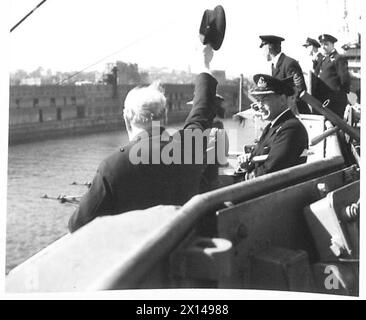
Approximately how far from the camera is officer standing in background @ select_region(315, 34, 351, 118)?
3619 mm

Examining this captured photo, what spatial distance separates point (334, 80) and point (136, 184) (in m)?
2.32

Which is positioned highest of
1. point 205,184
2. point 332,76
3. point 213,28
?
point 213,28

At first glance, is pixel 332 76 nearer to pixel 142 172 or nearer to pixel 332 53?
pixel 332 53

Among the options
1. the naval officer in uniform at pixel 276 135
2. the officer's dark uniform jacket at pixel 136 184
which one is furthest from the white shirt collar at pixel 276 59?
the officer's dark uniform jacket at pixel 136 184

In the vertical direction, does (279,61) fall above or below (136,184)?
above

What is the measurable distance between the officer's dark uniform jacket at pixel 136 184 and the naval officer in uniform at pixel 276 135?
40 centimetres

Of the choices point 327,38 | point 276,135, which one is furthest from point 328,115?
point 327,38

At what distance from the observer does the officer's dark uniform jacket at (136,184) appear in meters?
1.65

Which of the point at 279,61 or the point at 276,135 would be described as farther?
the point at 279,61

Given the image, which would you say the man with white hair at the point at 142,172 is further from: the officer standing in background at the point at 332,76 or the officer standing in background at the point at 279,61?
the officer standing in background at the point at 332,76

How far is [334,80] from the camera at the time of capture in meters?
3.71

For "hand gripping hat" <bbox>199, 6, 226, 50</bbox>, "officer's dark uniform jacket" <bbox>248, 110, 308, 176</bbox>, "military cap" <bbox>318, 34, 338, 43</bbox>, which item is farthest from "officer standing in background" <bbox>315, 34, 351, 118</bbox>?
"hand gripping hat" <bbox>199, 6, 226, 50</bbox>

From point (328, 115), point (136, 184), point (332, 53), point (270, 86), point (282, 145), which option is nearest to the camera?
point (136, 184)

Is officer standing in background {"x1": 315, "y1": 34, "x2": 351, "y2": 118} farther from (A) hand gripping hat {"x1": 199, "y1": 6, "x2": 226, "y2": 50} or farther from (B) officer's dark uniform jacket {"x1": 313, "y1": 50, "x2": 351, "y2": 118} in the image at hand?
(A) hand gripping hat {"x1": 199, "y1": 6, "x2": 226, "y2": 50}
